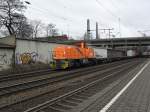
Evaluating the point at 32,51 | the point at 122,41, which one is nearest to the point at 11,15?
the point at 32,51

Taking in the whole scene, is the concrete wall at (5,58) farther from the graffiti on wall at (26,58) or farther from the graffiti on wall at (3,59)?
the graffiti on wall at (26,58)

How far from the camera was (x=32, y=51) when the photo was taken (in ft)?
132

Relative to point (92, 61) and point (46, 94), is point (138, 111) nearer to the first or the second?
point (46, 94)

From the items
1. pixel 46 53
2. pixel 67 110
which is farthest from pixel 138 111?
pixel 46 53

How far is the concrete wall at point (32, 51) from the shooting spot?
3750cm

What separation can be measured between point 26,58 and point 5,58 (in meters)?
4.48

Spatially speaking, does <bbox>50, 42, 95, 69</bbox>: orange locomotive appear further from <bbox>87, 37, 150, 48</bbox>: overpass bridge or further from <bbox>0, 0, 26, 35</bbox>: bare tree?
<bbox>87, 37, 150, 48</bbox>: overpass bridge

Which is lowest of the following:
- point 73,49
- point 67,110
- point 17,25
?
point 67,110

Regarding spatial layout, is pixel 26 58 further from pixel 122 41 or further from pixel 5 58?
pixel 122 41

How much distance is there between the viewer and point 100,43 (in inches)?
4564

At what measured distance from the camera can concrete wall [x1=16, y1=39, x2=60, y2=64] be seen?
37500mm

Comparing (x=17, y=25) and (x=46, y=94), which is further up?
(x=17, y=25)

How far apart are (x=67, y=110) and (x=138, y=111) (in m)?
2.44

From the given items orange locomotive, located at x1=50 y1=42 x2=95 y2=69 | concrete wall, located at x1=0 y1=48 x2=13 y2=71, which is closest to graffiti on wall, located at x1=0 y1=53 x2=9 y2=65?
concrete wall, located at x1=0 y1=48 x2=13 y2=71
